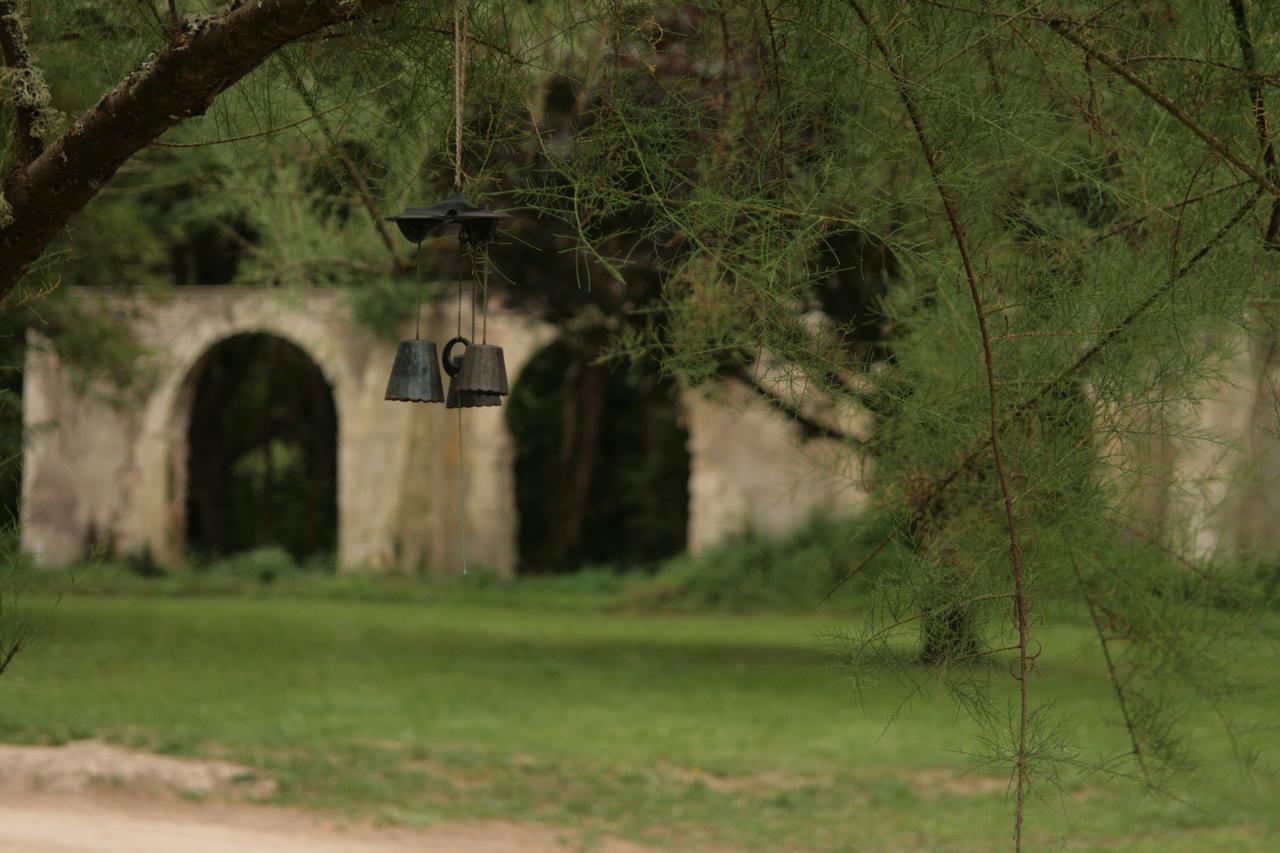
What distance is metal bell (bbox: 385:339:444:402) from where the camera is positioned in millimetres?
3646

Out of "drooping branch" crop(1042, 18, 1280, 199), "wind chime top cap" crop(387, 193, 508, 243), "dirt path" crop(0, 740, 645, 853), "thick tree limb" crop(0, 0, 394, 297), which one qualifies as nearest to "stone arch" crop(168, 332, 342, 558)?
"dirt path" crop(0, 740, 645, 853)

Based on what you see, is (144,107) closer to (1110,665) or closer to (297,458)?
(1110,665)

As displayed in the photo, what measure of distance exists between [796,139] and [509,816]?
4.07 metres

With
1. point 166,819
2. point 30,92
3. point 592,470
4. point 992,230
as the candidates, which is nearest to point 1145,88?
point 992,230

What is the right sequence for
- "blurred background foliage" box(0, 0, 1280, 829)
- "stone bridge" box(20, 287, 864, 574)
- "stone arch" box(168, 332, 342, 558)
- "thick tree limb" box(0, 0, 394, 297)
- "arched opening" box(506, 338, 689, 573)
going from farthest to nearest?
"stone arch" box(168, 332, 342, 558), "arched opening" box(506, 338, 689, 573), "stone bridge" box(20, 287, 864, 574), "blurred background foliage" box(0, 0, 1280, 829), "thick tree limb" box(0, 0, 394, 297)

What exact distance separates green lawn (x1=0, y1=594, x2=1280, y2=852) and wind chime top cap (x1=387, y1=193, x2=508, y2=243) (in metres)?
1.60

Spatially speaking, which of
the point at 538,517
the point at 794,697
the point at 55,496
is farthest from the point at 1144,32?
the point at 538,517

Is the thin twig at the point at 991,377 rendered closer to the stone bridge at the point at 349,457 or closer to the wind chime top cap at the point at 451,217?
the wind chime top cap at the point at 451,217

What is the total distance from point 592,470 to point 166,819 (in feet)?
50.5

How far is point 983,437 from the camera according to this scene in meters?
3.82

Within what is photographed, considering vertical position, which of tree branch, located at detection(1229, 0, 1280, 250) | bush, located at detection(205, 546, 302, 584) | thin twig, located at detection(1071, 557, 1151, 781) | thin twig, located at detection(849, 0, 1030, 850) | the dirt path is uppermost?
tree branch, located at detection(1229, 0, 1280, 250)

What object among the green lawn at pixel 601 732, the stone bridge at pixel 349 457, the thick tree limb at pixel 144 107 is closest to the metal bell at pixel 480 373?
the thick tree limb at pixel 144 107

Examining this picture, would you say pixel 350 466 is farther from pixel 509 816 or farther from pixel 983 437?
pixel 983 437

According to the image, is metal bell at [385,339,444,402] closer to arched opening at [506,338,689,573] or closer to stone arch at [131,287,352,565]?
stone arch at [131,287,352,565]
